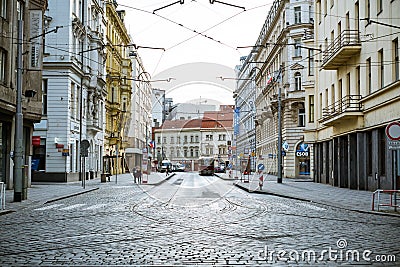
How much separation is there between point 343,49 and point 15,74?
17.3 meters

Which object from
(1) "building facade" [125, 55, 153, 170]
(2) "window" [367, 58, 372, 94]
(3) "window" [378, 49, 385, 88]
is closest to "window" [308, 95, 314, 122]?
(1) "building facade" [125, 55, 153, 170]

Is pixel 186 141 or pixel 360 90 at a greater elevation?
pixel 360 90

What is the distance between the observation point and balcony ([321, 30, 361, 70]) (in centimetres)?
3025

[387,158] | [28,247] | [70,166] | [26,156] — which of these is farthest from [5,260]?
[70,166]

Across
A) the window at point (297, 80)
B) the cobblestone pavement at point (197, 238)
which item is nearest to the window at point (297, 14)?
the window at point (297, 80)

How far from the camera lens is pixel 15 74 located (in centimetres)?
2755

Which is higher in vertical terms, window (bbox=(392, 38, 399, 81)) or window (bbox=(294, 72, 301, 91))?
window (bbox=(294, 72, 301, 91))

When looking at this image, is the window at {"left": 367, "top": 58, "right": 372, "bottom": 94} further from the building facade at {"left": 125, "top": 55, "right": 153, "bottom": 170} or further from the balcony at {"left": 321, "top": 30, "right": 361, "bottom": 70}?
the building facade at {"left": 125, "top": 55, "right": 153, "bottom": 170}

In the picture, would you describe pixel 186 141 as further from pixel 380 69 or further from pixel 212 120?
pixel 380 69

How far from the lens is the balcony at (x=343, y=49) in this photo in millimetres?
30250

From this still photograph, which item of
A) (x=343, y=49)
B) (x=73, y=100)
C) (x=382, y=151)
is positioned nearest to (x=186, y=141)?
(x=382, y=151)

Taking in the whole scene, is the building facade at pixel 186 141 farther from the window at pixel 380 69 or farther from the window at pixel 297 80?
the window at pixel 297 80
